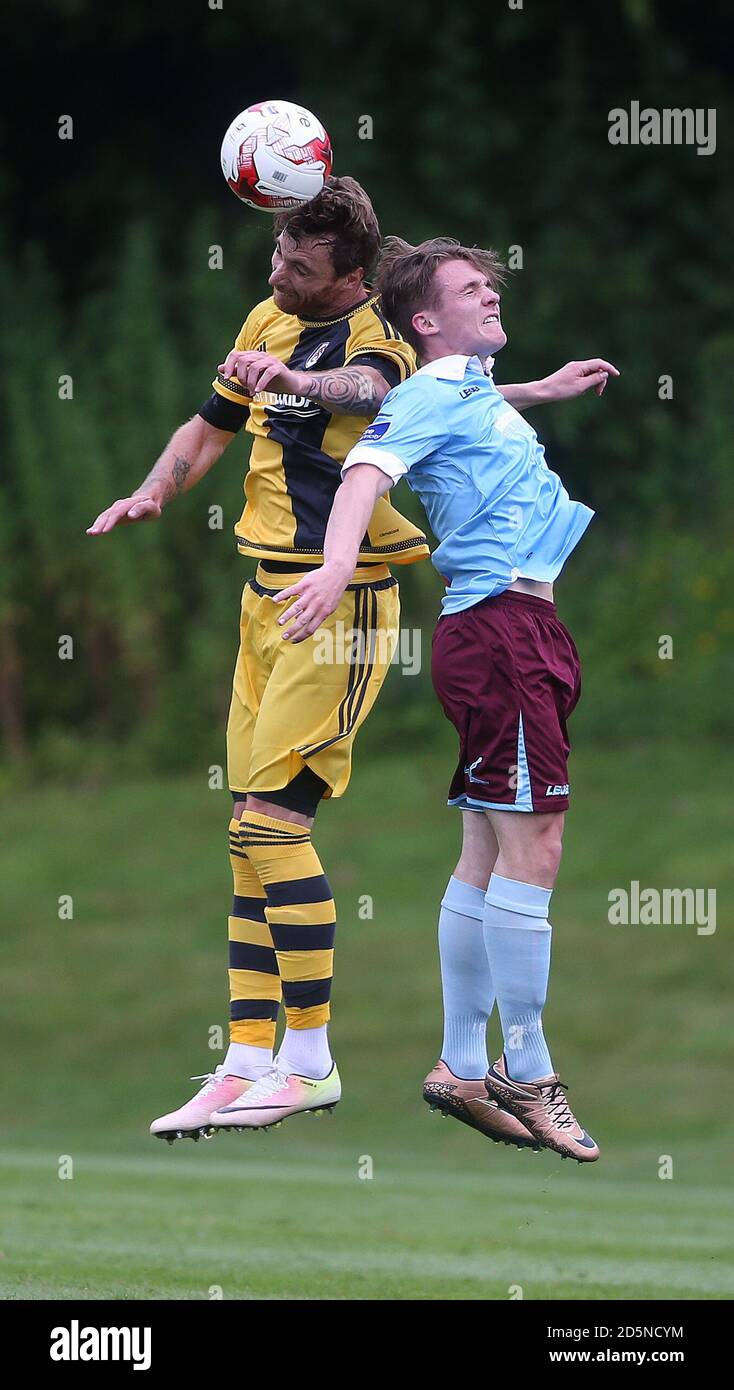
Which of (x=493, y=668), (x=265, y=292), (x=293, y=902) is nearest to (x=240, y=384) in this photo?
(x=493, y=668)

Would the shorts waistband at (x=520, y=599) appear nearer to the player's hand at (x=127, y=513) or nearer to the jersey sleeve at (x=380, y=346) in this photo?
the jersey sleeve at (x=380, y=346)

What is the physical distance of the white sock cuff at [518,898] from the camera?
20.2 feet

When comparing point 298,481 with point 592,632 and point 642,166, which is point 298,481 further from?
point 642,166

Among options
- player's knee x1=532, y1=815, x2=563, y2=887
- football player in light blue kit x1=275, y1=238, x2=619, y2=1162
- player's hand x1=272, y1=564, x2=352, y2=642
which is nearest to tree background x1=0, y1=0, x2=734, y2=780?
football player in light blue kit x1=275, y1=238, x2=619, y2=1162

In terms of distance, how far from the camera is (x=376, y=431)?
6078mm

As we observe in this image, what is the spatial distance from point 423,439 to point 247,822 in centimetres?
129

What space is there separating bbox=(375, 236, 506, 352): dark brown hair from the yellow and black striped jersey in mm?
57

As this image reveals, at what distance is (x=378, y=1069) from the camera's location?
21.7 metres

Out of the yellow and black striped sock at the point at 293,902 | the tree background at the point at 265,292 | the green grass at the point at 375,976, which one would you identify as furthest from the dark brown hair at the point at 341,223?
the tree background at the point at 265,292

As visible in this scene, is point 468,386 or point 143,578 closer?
point 468,386

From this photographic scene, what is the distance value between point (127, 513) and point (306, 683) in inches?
29.4

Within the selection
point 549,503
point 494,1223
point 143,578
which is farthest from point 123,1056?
point 549,503
